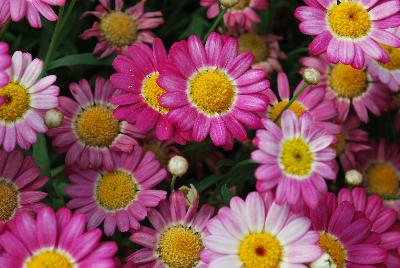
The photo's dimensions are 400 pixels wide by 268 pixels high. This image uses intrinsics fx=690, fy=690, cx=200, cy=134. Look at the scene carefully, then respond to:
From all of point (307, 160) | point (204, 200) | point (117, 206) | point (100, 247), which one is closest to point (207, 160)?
point (204, 200)

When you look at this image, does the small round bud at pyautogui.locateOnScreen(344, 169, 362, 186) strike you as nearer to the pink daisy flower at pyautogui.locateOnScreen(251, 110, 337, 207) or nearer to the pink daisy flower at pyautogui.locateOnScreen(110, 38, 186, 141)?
the pink daisy flower at pyautogui.locateOnScreen(251, 110, 337, 207)

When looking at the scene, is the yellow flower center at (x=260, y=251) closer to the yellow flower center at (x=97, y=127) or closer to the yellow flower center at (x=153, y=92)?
the yellow flower center at (x=153, y=92)

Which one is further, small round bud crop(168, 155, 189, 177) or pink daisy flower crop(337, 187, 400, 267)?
pink daisy flower crop(337, 187, 400, 267)

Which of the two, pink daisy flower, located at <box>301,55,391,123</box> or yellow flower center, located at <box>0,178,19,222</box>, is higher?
pink daisy flower, located at <box>301,55,391,123</box>

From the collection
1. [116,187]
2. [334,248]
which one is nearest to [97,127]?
[116,187]

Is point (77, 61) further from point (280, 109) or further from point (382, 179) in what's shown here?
point (382, 179)

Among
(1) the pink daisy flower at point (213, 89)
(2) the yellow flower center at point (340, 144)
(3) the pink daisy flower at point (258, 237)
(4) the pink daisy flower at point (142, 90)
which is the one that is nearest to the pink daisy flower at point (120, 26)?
(4) the pink daisy flower at point (142, 90)

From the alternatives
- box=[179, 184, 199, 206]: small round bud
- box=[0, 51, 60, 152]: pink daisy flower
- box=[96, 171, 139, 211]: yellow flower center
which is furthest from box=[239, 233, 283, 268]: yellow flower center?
box=[0, 51, 60, 152]: pink daisy flower
